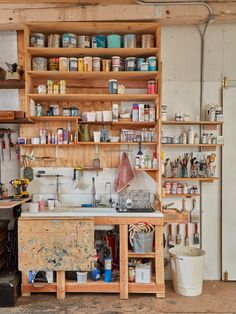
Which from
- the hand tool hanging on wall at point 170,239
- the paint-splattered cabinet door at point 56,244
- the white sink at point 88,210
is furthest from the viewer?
the hand tool hanging on wall at point 170,239

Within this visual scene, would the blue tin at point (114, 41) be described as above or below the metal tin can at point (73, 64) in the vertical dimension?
above

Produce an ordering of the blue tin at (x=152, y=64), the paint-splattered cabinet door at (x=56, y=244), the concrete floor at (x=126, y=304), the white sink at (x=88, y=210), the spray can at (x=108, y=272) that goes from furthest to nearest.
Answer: the blue tin at (x=152, y=64)
the white sink at (x=88, y=210)
the spray can at (x=108, y=272)
the paint-splattered cabinet door at (x=56, y=244)
the concrete floor at (x=126, y=304)

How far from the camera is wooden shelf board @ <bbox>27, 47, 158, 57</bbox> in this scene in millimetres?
3324

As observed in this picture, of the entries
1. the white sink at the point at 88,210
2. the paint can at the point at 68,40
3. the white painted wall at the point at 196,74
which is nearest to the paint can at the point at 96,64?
the paint can at the point at 68,40

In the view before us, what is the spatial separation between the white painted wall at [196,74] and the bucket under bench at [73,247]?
0.61 metres

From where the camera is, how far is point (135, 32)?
3.48 m

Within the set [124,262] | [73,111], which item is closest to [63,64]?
[73,111]

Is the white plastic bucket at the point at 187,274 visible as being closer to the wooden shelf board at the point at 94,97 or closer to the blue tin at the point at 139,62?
the wooden shelf board at the point at 94,97

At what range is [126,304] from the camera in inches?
115

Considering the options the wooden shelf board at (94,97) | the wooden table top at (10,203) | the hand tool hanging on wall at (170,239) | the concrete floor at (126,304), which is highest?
the wooden shelf board at (94,97)

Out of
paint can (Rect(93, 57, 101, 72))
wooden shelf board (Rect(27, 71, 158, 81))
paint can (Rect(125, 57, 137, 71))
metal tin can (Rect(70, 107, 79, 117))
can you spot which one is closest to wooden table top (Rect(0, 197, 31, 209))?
metal tin can (Rect(70, 107, 79, 117))

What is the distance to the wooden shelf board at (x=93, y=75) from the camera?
3318 mm

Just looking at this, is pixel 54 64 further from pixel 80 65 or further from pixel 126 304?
pixel 126 304

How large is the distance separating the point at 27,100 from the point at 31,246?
145 centimetres
